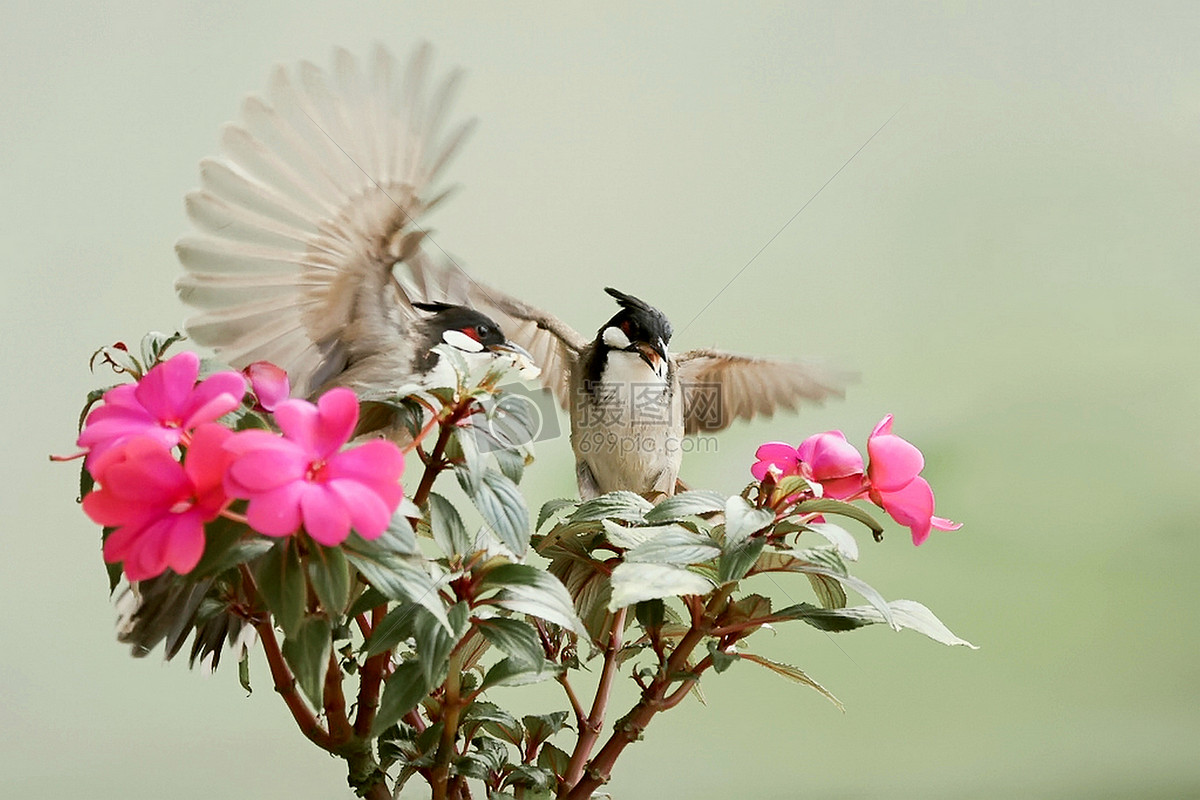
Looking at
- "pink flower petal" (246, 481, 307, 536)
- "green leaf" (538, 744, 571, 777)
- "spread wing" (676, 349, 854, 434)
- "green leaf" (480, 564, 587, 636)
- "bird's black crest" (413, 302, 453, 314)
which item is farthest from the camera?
"spread wing" (676, 349, 854, 434)

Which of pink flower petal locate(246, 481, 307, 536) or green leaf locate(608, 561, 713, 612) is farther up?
pink flower petal locate(246, 481, 307, 536)

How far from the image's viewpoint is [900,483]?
2.08 ft

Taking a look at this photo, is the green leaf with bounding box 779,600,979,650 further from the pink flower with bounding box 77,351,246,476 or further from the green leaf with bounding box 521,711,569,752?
the pink flower with bounding box 77,351,246,476

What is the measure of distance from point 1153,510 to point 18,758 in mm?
1396

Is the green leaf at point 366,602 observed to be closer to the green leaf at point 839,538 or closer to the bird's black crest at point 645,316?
the green leaf at point 839,538

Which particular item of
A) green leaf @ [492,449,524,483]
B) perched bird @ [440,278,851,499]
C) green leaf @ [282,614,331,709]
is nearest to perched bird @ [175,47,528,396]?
perched bird @ [440,278,851,499]

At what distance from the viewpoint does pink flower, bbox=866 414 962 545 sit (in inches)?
24.8

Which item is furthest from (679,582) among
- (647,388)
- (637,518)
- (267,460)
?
(647,388)

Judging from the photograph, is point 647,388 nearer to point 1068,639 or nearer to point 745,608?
point 745,608

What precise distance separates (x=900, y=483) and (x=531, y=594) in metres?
0.25

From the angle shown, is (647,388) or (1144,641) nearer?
(647,388)

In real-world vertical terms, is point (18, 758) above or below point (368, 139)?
below

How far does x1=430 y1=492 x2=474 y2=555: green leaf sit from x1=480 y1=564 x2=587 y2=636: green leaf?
0.09 ft

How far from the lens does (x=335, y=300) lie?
879mm
